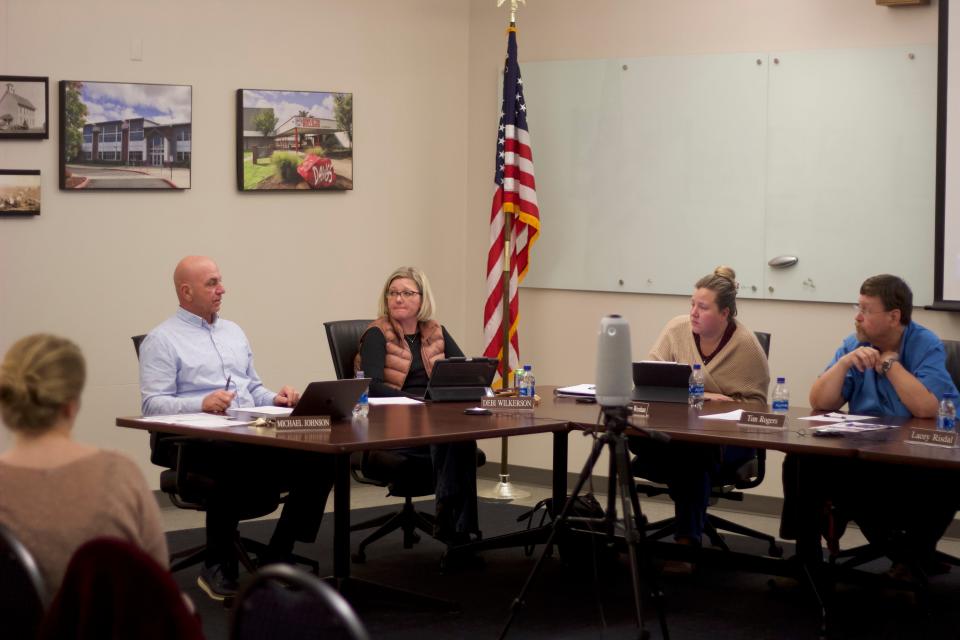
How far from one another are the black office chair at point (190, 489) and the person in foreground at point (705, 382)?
150 centimetres

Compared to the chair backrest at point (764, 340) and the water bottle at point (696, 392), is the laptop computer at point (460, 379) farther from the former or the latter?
the chair backrest at point (764, 340)

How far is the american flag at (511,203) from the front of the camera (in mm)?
6805

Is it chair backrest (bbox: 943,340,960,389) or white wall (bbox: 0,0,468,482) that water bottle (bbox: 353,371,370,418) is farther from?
chair backrest (bbox: 943,340,960,389)

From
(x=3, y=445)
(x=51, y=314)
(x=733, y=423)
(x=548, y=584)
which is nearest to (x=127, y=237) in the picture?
(x=51, y=314)

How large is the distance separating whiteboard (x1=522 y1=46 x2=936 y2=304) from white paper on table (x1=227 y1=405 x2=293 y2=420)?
283cm

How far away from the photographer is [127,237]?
20.3 ft

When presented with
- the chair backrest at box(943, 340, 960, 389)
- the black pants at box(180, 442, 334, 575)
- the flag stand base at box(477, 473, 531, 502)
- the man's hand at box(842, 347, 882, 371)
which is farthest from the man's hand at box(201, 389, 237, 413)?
the chair backrest at box(943, 340, 960, 389)

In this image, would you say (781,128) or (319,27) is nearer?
(781,128)

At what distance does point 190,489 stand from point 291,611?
2.64 meters

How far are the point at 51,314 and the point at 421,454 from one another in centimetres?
211

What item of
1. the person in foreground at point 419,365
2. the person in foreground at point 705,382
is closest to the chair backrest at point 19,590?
the person in foreground at point 419,365

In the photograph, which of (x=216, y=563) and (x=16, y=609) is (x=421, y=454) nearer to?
(x=216, y=563)

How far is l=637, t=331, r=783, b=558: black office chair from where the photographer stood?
16.9ft

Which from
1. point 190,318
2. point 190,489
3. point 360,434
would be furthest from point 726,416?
point 190,318
